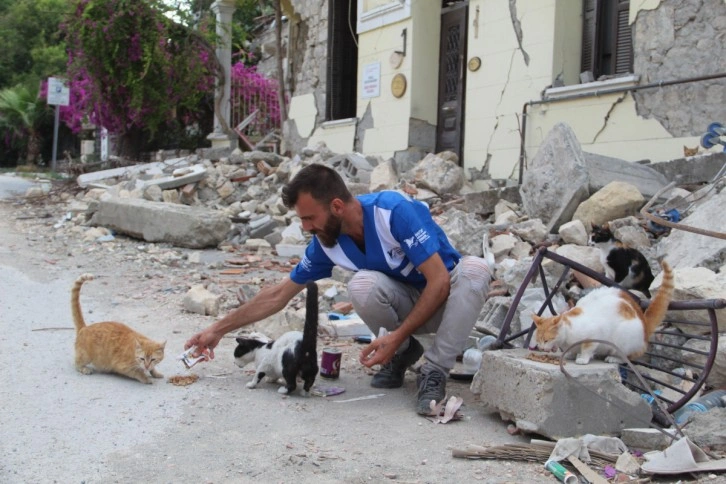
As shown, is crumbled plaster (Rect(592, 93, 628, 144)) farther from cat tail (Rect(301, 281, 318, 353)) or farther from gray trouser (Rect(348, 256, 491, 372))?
cat tail (Rect(301, 281, 318, 353))

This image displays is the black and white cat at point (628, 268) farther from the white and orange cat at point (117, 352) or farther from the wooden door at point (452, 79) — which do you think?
the wooden door at point (452, 79)

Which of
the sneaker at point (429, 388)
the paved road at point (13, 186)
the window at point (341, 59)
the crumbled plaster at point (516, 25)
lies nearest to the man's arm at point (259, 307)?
the sneaker at point (429, 388)

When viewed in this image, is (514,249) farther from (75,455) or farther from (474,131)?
(75,455)

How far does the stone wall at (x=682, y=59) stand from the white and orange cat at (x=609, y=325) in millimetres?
4248

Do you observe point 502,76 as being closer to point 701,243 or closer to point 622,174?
point 622,174

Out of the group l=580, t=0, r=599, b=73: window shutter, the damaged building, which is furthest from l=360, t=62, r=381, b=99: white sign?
l=580, t=0, r=599, b=73: window shutter

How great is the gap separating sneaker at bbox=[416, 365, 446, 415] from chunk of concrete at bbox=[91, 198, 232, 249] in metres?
5.55

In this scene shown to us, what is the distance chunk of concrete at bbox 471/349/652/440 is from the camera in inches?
113

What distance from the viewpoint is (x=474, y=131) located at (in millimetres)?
9492

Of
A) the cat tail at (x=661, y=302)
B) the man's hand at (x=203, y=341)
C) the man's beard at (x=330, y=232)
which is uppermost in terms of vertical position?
the man's beard at (x=330, y=232)

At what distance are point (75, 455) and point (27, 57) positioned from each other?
3334 centimetres

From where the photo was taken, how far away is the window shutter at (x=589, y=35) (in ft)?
26.5

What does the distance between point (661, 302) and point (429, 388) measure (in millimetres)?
1156

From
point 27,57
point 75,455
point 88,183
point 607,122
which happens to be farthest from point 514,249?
point 27,57
